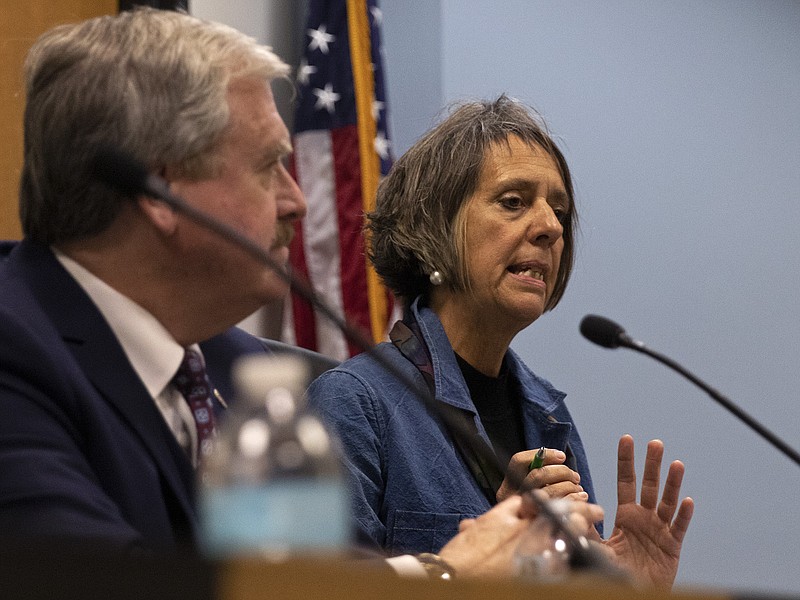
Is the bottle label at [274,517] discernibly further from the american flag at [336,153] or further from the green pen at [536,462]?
the american flag at [336,153]

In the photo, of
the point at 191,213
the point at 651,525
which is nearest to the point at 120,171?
the point at 191,213

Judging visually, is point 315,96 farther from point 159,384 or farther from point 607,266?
point 159,384

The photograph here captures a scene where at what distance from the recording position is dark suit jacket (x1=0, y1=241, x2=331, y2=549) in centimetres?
121

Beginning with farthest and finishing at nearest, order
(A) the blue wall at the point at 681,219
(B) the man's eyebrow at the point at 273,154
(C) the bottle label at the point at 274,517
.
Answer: (A) the blue wall at the point at 681,219 < (B) the man's eyebrow at the point at 273,154 < (C) the bottle label at the point at 274,517

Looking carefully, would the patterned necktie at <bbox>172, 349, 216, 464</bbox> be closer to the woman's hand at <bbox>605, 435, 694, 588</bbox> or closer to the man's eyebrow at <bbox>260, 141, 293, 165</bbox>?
the man's eyebrow at <bbox>260, 141, 293, 165</bbox>

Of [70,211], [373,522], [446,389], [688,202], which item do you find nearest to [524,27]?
[688,202]

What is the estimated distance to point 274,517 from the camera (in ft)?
3.17

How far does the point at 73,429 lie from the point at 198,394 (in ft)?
0.67

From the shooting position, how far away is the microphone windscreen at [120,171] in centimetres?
126

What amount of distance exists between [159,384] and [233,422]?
0.37 metres

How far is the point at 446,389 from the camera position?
7.27 ft

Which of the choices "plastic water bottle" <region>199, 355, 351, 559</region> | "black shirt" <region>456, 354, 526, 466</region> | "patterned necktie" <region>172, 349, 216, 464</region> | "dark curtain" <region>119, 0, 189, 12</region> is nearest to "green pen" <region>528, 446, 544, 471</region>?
"black shirt" <region>456, 354, 526, 466</region>

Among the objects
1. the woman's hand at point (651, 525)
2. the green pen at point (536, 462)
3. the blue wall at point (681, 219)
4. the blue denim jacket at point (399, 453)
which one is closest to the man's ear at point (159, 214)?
the blue denim jacket at point (399, 453)

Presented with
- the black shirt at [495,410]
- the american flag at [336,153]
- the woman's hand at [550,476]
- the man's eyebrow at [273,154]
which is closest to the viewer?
the man's eyebrow at [273,154]
